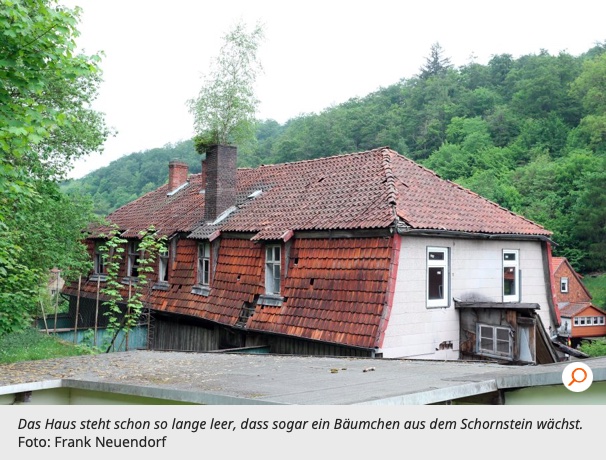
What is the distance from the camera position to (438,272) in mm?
15094

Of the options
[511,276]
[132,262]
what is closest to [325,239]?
[511,276]

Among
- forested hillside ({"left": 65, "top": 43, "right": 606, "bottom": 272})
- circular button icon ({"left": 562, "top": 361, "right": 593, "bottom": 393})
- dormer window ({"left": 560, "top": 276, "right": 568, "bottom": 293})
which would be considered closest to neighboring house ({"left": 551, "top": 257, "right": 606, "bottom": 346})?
dormer window ({"left": 560, "top": 276, "right": 568, "bottom": 293})

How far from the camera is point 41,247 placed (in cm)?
1936

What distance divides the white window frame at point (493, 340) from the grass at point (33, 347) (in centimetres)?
1040

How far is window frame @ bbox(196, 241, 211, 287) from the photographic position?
64.3ft

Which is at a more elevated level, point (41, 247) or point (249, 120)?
point (249, 120)

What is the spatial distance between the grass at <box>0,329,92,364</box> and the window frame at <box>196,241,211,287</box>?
13.5 ft

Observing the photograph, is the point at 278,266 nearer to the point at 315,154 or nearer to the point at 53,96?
the point at 53,96

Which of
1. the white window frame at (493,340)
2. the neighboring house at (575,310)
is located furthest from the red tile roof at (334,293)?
the neighboring house at (575,310)

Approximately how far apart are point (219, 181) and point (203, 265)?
2.85 m

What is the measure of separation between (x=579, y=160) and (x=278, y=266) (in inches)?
1958

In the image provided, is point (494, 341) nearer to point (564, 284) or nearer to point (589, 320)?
point (589, 320)

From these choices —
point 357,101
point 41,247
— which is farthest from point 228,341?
point 357,101

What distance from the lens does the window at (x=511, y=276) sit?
1698cm
